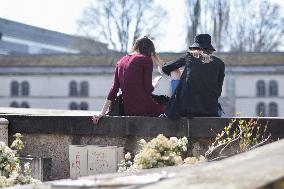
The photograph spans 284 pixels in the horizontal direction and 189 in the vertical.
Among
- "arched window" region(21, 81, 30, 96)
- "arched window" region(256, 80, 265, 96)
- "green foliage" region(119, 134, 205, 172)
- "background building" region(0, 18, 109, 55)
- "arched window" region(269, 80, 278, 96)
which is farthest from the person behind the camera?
"background building" region(0, 18, 109, 55)

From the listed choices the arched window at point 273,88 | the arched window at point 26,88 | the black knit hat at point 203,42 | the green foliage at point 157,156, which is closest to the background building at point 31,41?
the arched window at point 26,88

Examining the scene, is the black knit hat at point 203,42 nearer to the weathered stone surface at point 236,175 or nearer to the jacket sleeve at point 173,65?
the jacket sleeve at point 173,65

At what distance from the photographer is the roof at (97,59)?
5769 cm

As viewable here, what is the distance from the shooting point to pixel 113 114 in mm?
6090

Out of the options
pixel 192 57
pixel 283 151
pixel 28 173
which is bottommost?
pixel 28 173

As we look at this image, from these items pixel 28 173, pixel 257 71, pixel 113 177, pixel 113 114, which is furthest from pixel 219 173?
pixel 257 71

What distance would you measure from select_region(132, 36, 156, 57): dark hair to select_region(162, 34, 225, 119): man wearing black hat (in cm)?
27

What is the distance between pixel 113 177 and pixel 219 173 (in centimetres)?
61

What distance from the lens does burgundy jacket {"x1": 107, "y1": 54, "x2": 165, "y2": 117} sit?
5.98 m

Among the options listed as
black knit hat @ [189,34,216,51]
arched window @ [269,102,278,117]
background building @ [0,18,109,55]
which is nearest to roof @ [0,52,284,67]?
arched window @ [269,102,278,117]

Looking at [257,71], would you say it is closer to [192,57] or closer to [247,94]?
[247,94]

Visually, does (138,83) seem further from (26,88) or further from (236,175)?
(26,88)

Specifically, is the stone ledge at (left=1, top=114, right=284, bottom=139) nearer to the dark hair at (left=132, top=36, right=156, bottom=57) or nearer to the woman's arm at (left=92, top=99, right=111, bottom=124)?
the woman's arm at (left=92, top=99, right=111, bottom=124)

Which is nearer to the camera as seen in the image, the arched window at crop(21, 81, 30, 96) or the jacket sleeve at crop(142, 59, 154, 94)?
the jacket sleeve at crop(142, 59, 154, 94)
